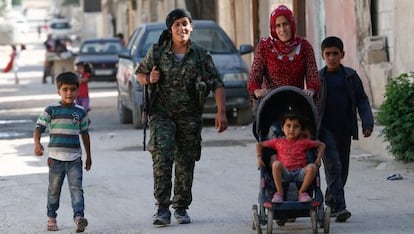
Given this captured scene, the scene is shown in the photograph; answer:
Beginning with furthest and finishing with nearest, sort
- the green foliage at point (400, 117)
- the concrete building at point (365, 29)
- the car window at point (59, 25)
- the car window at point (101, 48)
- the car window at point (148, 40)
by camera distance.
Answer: the car window at point (59, 25)
the car window at point (101, 48)
the car window at point (148, 40)
the concrete building at point (365, 29)
the green foliage at point (400, 117)

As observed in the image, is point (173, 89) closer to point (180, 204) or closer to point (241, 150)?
point (180, 204)

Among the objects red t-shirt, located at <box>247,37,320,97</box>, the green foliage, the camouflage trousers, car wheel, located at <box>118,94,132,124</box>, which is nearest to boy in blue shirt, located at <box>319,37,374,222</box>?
red t-shirt, located at <box>247,37,320,97</box>

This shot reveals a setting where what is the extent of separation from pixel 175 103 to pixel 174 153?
1.46 feet

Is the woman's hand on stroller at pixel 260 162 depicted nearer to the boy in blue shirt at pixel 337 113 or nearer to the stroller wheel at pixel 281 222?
the stroller wheel at pixel 281 222

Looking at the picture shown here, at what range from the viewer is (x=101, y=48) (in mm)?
42125

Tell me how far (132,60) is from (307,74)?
11.8 metres

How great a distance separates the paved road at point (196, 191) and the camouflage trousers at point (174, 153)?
11.2 inches

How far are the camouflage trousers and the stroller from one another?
81cm

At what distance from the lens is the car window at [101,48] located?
4184 cm

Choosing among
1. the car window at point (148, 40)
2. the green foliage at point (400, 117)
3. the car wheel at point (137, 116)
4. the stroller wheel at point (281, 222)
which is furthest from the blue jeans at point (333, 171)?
the car window at point (148, 40)

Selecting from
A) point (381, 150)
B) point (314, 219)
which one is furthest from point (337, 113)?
point (381, 150)

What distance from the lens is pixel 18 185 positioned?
14.0 metres

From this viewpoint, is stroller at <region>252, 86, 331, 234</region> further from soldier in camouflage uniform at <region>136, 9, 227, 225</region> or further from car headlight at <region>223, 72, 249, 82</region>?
car headlight at <region>223, 72, 249, 82</region>

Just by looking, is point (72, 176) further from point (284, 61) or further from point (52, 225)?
point (284, 61)
